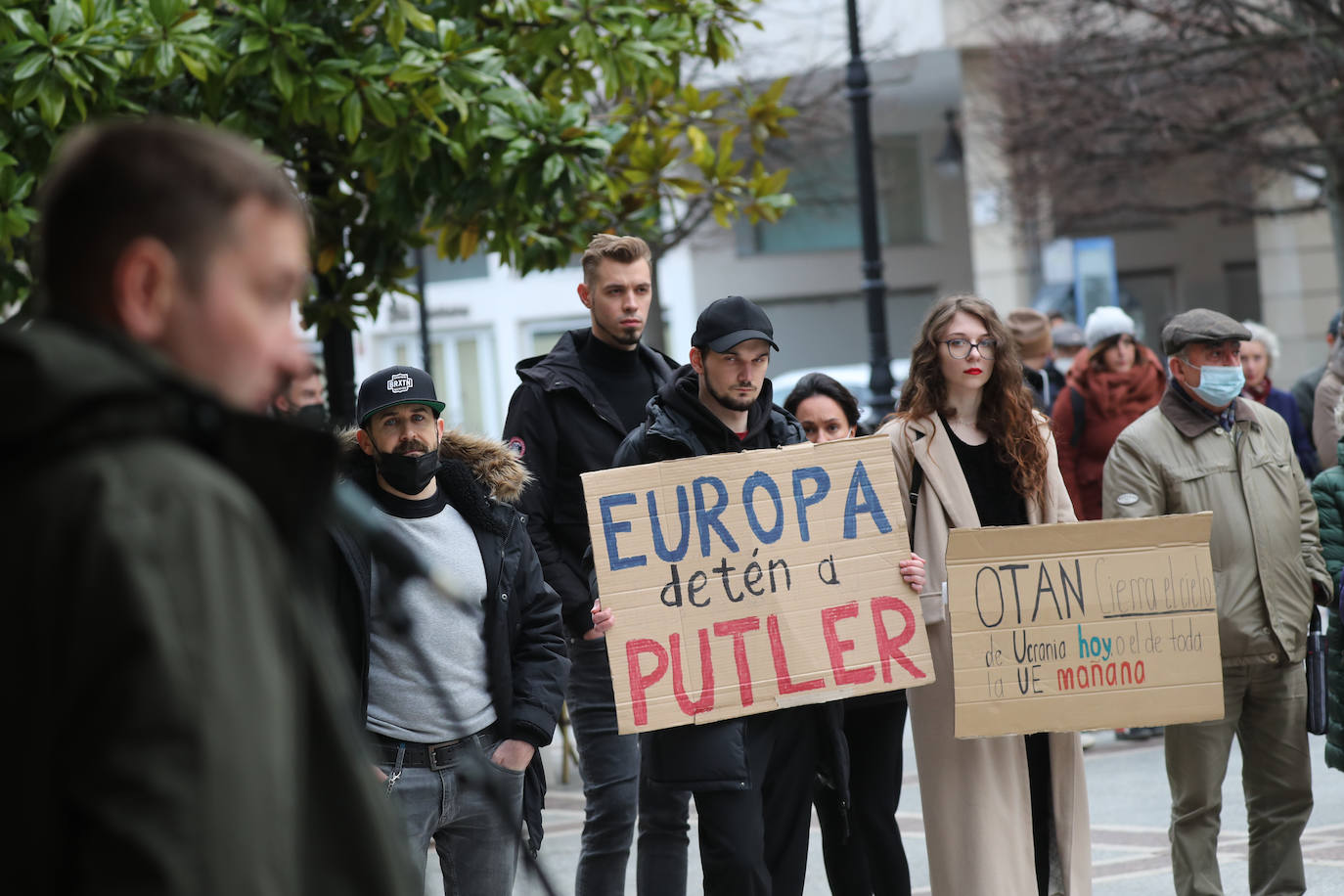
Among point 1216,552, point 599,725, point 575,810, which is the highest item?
point 1216,552

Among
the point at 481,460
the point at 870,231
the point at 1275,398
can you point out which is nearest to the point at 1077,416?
the point at 1275,398

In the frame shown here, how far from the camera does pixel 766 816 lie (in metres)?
4.77

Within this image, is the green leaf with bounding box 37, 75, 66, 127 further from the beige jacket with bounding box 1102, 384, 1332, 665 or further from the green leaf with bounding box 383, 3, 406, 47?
the beige jacket with bounding box 1102, 384, 1332, 665

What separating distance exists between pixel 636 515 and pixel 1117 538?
1510 millimetres

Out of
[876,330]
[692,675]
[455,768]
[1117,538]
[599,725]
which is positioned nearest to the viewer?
[455,768]

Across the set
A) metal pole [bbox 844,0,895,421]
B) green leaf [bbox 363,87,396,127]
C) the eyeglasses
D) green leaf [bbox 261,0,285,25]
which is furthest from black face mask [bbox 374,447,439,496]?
metal pole [bbox 844,0,895,421]

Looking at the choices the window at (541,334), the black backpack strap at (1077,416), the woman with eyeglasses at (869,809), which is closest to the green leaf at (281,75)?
the woman with eyeglasses at (869,809)

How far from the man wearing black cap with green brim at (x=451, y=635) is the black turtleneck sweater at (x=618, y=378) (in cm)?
87

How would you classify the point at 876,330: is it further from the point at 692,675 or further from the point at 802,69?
the point at 802,69

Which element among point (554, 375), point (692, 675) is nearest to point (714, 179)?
point (554, 375)

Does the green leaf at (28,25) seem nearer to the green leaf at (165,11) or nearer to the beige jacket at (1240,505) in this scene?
the green leaf at (165,11)

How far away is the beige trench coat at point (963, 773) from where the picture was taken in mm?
4926

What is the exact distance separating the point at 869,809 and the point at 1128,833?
95.9 inches

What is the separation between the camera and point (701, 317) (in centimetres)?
466
